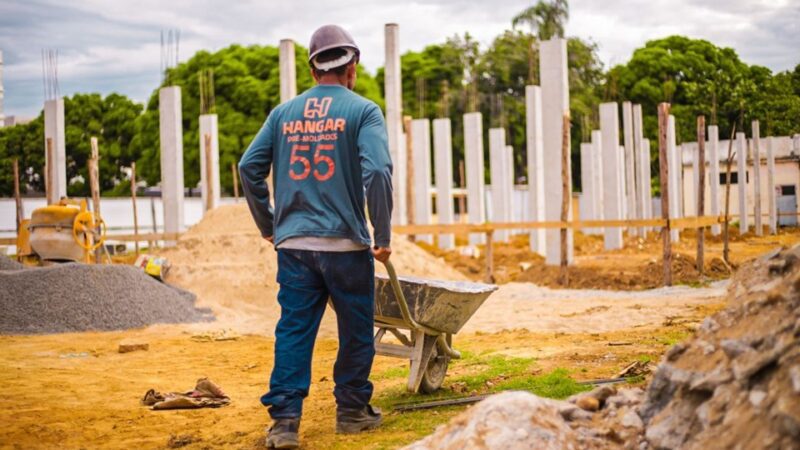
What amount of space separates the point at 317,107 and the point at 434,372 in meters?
2.18

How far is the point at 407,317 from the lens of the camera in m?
5.48

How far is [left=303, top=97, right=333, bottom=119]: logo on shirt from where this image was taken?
482 cm

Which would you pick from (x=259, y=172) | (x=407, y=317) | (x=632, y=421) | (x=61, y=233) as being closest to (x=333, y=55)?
(x=259, y=172)

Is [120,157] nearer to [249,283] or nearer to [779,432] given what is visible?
[249,283]

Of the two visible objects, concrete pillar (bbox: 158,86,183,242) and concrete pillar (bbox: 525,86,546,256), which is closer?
concrete pillar (bbox: 525,86,546,256)

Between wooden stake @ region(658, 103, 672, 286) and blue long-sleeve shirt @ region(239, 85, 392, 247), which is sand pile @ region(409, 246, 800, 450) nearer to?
blue long-sleeve shirt @ region(239, 85, 392, 247)

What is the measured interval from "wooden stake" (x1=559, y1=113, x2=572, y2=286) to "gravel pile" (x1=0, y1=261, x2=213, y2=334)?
6.34m

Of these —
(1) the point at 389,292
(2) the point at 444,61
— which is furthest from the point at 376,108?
(2) the point at 444,61

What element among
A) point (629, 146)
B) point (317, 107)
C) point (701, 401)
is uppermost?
point (629, 146)

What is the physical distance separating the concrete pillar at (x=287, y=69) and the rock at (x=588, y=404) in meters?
15.3

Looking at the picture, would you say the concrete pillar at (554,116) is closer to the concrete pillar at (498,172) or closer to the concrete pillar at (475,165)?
the concrete pillar at (475,165)

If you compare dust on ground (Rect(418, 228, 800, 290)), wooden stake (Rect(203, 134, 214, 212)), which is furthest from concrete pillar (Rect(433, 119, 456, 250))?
wooden stake (Rect(203, 134, 214, 212))

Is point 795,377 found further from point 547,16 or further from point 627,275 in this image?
point 547,16

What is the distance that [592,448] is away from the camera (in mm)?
3732
